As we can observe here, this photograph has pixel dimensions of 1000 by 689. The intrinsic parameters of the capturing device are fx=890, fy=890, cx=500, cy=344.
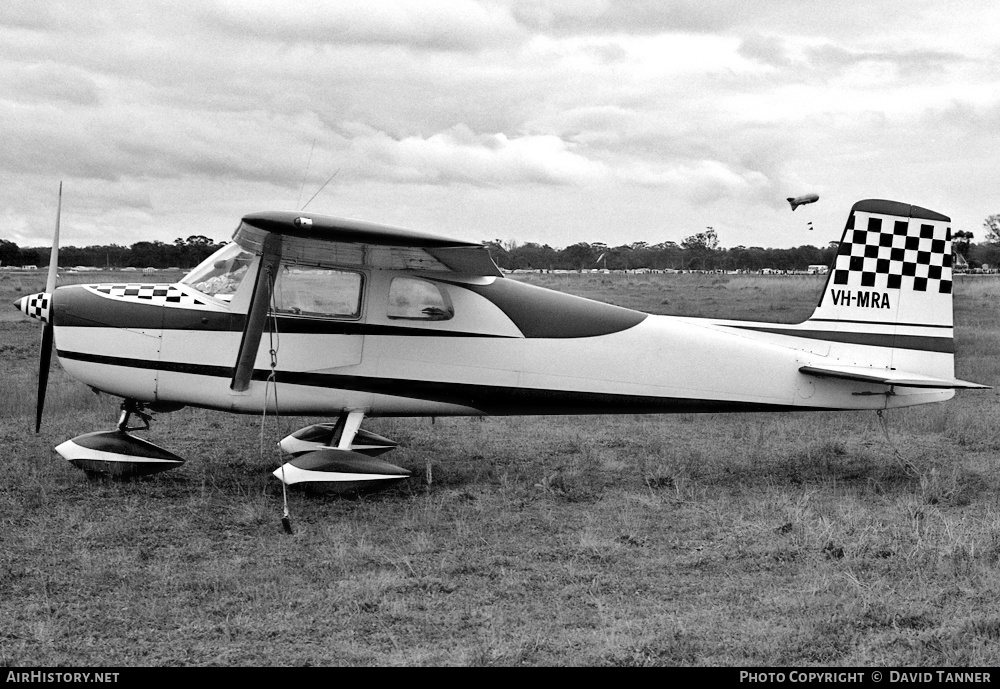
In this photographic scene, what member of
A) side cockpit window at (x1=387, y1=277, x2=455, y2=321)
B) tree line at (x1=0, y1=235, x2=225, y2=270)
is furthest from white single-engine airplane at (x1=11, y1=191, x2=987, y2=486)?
tree line at (x1=0, y1=235, x2=225, y2=270)

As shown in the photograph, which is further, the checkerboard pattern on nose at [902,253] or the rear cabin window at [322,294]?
the checkerboard pattern on nose at [902,253]

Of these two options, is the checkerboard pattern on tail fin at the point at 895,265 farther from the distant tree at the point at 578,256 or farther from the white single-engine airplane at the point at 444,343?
the distant tree at the point at 578,256

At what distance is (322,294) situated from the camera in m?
7.68

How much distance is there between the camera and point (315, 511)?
701cm

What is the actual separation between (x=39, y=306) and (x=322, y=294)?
247 cm

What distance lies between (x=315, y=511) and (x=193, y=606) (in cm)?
213

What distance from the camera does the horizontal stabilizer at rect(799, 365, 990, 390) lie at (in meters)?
7.66

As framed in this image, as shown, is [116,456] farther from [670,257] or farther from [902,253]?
[670,257]

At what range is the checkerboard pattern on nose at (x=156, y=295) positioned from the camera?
7645 millimetres

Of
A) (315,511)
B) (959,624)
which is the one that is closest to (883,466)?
(959,624)

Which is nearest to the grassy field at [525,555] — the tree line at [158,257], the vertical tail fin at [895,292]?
the vertical tail fin at [895,292]

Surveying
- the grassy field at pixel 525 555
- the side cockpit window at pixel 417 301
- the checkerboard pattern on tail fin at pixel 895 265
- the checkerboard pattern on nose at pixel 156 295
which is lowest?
the grassy field at pixel 525 555

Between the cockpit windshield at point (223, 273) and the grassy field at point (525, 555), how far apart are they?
1696mm

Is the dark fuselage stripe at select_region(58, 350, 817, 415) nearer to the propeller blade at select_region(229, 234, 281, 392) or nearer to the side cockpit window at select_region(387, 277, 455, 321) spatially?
the propeller blade at select_region(229, 234, 281, 392)
